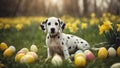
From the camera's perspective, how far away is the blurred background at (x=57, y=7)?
11234 mm

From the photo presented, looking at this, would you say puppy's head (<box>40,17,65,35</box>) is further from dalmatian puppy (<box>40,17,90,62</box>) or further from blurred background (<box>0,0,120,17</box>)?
blurred background (<box>0,0,120,17</box>)

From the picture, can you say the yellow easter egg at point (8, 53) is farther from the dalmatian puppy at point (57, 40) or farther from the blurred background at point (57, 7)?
the blurred background at point (57, 7)

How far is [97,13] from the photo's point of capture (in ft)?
39.4

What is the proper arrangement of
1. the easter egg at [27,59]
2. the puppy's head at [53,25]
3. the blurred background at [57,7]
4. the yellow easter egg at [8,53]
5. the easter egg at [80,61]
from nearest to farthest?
the easter egg at [80,61]
the easter egg at [27,59]
the puppy's head at [53,25]
the yellow easter egg at [8,53]
the blurred background at [57,7]

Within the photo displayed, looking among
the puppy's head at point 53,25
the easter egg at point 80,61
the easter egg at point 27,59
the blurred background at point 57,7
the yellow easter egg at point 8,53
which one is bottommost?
the easter egg at point 80,61

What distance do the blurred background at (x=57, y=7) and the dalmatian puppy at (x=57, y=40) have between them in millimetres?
5236

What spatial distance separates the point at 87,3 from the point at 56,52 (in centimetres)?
684

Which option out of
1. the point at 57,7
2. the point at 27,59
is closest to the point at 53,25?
the point at 27,59

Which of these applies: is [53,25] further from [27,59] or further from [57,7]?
[57,7]

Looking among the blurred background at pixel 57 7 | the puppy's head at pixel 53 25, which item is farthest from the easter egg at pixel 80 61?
the blurred background at pixel 57 7

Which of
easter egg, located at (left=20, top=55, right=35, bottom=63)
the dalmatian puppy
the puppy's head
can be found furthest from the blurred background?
easter egg, located at (left=20, top=55, right=35, bottom=63)

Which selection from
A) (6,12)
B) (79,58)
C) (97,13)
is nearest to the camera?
(79,58)

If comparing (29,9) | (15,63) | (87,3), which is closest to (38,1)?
(29,9)

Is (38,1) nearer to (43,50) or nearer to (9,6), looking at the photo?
(9,6)
